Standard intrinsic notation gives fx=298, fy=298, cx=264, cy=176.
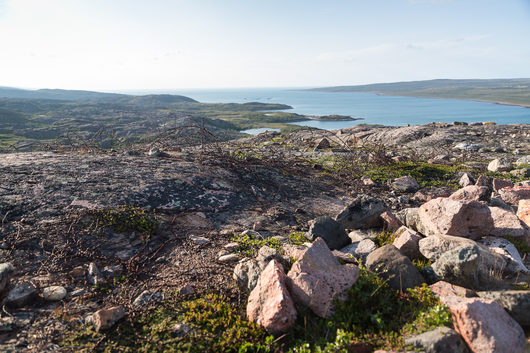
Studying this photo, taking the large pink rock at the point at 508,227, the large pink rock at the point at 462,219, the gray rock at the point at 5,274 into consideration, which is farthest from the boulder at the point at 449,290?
the gray rock at the point at 5,274

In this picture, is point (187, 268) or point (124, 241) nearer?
point (187, 268)

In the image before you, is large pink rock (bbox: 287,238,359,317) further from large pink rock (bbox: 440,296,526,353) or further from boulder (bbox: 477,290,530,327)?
boulder (bbox: 477,290,530,327)

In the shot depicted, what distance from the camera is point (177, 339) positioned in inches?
122

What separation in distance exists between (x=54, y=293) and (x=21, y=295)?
1.03 ft

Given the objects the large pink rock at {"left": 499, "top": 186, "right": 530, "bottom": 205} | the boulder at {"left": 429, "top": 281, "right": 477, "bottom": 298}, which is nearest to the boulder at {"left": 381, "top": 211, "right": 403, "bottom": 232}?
the boulder at {"left": 429, "top": 281, "right": 477, "bottom": 298}

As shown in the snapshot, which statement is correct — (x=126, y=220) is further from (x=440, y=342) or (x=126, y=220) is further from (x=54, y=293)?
(x=440, y=342)

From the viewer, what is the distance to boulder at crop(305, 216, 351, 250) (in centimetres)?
514

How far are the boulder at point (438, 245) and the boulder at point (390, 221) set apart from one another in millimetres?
1187

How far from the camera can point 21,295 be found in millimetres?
3445

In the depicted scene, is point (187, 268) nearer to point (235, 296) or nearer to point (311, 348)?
point (235, 296)

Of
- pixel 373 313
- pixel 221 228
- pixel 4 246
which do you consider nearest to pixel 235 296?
pixel 373 313

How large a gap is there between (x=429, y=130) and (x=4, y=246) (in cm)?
2504

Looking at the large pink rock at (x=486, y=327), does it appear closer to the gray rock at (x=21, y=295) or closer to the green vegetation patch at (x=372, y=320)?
the green vegetation patch at (x=372, y=320)

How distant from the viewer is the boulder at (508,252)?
4.33 meters
